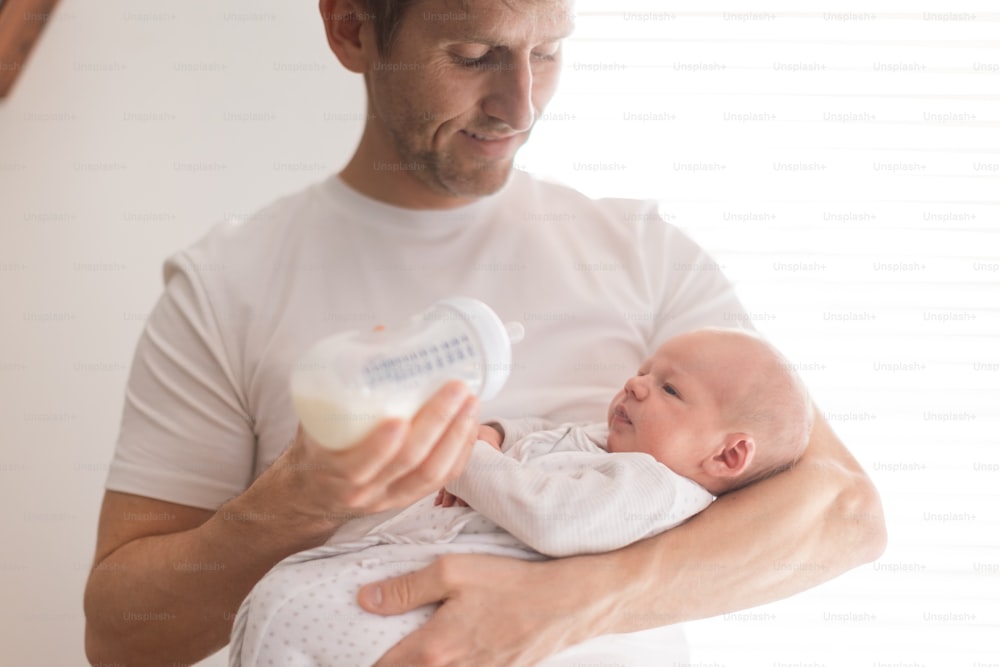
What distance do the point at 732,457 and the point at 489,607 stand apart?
1.35ft

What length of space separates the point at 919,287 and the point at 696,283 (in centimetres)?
71

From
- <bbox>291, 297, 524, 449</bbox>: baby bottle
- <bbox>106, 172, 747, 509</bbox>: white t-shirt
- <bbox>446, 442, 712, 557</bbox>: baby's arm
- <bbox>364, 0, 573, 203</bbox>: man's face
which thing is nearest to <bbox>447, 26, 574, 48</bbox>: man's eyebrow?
<bbox>364, 0, 573, 203</bbox>: man's face

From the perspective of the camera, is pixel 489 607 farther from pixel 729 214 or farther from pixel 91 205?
pixel 91 205

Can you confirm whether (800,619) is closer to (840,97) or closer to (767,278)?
(767,278)

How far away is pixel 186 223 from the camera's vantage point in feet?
6.78

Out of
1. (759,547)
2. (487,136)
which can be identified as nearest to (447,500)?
(759,547)

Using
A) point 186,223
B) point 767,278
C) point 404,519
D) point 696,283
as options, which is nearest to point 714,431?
point 696,283

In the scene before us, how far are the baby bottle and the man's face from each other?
1.37 feet

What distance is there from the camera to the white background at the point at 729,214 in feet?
6.36

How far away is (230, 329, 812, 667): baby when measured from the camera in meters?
1.07

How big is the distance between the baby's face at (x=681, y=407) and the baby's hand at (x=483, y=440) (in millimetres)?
169

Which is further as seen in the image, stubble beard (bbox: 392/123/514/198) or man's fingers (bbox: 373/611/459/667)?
stubble beard (bbox: 392/123/514/198)

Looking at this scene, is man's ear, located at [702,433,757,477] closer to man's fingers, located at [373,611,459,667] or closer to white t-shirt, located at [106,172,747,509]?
white t-shirt, located at [106,172,747,509]

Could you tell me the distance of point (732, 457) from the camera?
1.28 m
